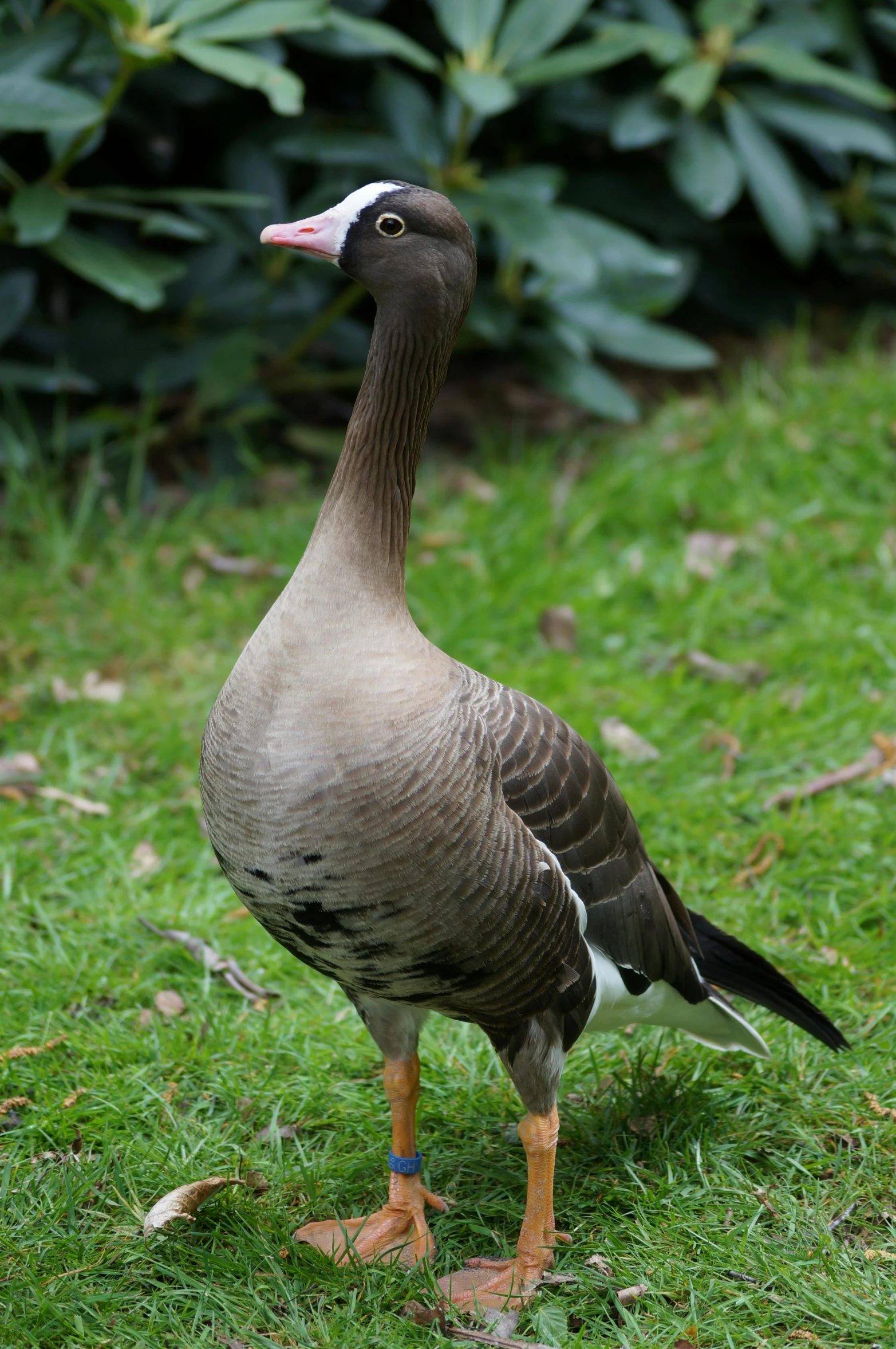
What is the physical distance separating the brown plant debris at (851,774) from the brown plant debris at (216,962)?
74.6 inches

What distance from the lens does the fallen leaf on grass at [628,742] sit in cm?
485

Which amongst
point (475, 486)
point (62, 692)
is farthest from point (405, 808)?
point (475, 486)

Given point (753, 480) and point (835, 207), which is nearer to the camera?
point (753, 480)

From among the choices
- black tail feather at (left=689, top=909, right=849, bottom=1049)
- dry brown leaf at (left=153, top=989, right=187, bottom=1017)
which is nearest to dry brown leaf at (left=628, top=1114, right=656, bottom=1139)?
black tail feather at (left=689, top=909, right=849, bottom=1049)

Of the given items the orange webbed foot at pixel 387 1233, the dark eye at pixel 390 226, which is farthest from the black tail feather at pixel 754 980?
the dark eye at pixel 390 226

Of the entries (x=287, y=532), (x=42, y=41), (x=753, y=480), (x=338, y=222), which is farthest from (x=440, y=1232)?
(x=42, y=41)

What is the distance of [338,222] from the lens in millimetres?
2729

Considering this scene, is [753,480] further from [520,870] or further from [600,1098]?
[520,870]

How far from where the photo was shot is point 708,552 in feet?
20.2

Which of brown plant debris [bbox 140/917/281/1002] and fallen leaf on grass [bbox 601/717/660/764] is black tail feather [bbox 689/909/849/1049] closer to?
brown plant debris [bbox 140/917/281/1002]

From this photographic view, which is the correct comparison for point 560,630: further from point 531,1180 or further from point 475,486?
point 531,1180

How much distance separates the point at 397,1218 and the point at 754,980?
42.4 inches

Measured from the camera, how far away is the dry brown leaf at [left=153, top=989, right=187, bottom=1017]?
12.3 feet

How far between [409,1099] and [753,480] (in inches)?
166
